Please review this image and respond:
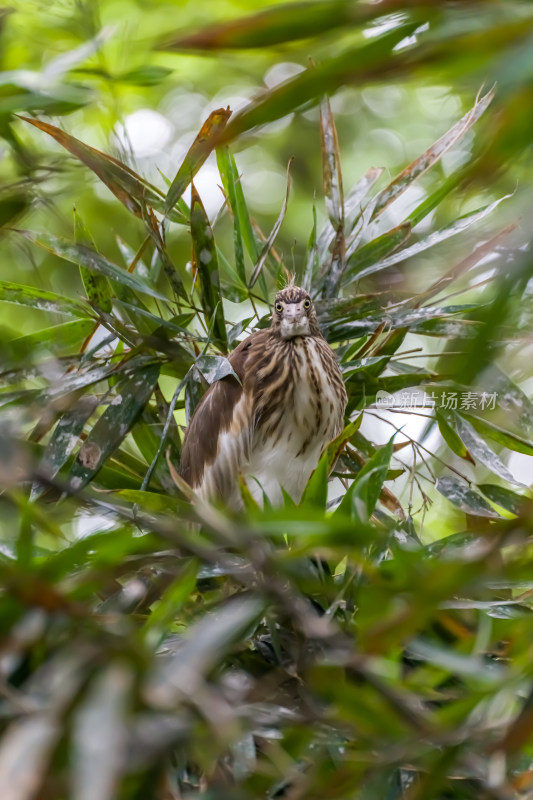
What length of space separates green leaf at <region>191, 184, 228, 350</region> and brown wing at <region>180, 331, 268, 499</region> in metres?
0.13

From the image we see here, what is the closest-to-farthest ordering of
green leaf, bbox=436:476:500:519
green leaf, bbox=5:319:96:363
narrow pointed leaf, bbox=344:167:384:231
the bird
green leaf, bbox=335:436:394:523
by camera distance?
1. green leaf, bbox=335:436:394:523
2. green leaf, bbox=436:476:500:519
3. green leaf, bbox=5:319:96:363
4. the bird
5. narrow pointed leaf, bbox=344:167:384:231

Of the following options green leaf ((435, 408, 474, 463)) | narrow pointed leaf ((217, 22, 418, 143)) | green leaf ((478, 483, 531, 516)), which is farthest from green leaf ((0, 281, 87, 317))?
narrow pointed leaf ((217, 22, 418, 143))

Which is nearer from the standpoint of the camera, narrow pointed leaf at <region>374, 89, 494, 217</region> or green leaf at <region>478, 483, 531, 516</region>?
green leaf at <region>478, 483, 531, 516</region>

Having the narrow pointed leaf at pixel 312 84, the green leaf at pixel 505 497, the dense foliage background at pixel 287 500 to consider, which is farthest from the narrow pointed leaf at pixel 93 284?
the narrow pointed leaf at pixel 312 84

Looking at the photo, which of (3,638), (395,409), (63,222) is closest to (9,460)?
(3,638)

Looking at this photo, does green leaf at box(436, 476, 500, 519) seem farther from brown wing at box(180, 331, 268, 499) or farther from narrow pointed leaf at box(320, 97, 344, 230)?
narrow pointed leaf at box(320, 97, 344, 230)

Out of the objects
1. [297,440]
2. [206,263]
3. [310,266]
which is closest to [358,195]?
[310,266]

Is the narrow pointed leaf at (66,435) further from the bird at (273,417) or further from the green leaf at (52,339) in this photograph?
the bird at (273,417)

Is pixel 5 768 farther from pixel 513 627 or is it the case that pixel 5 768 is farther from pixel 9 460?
pixel 513 627

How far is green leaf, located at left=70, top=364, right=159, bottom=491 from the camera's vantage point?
2027 millimetres

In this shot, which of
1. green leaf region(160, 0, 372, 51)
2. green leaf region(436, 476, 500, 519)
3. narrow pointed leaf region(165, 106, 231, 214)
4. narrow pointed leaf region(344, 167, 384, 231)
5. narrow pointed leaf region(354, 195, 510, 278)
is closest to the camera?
green leaf region(160, 0, 372, 51)

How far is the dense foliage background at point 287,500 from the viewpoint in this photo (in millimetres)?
885

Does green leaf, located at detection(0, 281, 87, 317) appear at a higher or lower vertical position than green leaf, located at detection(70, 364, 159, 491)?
higher

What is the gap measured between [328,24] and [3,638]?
0.74m
